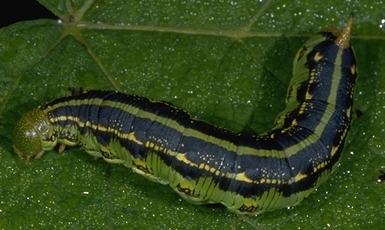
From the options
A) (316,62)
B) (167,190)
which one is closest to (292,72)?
(316,62)

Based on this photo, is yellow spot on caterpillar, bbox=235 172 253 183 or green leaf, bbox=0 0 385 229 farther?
green leaf, bbox=0 0 385 229

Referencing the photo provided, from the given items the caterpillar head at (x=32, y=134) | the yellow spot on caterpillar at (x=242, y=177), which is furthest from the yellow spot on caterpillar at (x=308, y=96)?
the caterpillar head at (x=32, y=134)

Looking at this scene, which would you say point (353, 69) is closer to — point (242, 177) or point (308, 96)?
point (308, 96)

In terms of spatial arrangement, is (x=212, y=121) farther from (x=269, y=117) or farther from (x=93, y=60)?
(x=93, y=60)

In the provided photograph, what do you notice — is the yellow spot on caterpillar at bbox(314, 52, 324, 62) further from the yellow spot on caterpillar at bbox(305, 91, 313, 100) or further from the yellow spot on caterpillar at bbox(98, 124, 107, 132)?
the yellow spot on caterpillar at bbox(98, 124, 107, 132)

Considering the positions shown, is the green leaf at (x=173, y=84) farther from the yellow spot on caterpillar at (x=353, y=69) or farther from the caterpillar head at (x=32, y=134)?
the yellow spot on caterpillar at (x=353, y=69)

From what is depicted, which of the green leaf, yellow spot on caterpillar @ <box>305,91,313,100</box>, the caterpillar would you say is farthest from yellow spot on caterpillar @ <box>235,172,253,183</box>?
yellow spot on caterpillar @ <box>305,91,313,100</box>

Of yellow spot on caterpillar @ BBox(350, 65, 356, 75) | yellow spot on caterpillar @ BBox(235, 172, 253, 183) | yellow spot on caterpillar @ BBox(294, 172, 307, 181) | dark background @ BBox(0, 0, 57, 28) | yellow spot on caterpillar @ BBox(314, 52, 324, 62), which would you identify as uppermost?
dark background @ BBox(0, 0, 57, 28)
